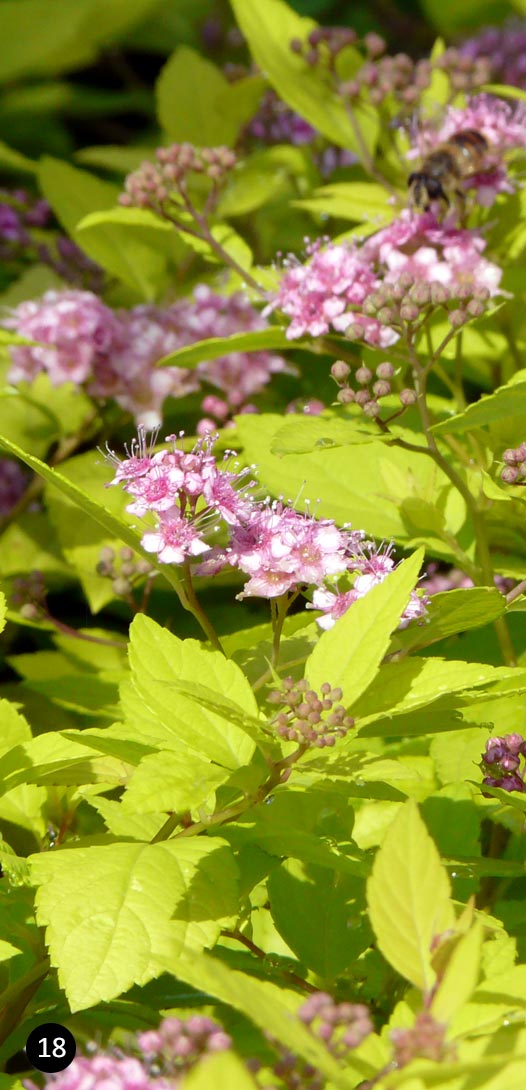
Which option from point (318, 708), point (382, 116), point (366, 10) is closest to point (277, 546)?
point (318, 708)

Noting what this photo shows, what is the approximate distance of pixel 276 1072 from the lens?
945mm

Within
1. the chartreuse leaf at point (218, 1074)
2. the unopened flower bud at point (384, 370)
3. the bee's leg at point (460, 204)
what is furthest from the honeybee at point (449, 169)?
the chartreuse leaf at point (218, 1074)

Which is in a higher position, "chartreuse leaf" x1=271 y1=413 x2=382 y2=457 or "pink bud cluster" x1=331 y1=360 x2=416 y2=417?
"pink bud cluster" x1=331 y1=360 x2=416 y2=417

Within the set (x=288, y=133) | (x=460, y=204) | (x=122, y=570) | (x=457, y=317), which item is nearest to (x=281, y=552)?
(x=457, y=317)

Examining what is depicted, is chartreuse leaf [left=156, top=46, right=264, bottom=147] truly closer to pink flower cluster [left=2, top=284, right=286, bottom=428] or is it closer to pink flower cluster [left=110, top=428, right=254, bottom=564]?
pink flower cluster [left=2, top=284, right=286, bottom=428]

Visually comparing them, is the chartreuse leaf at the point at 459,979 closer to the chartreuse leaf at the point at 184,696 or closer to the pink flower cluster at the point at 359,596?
the chartreuse leaf at the point at 184,696

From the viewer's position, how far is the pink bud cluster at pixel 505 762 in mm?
1371

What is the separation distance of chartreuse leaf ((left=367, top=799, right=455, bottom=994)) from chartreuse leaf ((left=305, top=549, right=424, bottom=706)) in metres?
0.18

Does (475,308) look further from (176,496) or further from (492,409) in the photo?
(176,496)

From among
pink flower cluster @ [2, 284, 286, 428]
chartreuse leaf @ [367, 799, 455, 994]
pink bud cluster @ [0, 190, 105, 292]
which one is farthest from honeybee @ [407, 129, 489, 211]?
chartreuse leaf @ [367, 799, 455, 994]

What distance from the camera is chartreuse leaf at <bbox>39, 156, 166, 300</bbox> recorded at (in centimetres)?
240

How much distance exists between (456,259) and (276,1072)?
1.30 m

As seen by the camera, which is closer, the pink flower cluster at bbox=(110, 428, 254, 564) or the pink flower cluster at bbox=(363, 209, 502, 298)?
the pink flower cluster at bbox=(110, 428, 254, 564)

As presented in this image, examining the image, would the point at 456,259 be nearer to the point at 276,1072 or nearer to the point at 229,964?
the point at 229,964
